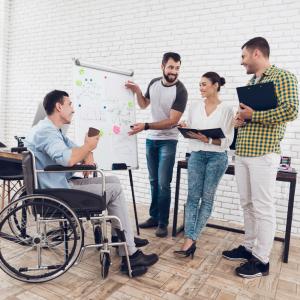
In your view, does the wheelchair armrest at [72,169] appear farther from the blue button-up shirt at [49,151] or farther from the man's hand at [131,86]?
the man's hand at [131,86]

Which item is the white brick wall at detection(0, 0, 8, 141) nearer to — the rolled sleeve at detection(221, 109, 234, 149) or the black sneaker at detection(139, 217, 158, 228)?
the black sneaker at detection(139, 217, 158, 228)

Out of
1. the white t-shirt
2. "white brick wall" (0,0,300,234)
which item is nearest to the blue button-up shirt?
the white t-shirt

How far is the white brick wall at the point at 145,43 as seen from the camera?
291 cm

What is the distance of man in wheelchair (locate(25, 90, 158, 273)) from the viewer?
175cm

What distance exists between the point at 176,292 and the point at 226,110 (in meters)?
1.24

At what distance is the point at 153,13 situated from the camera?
3.53m

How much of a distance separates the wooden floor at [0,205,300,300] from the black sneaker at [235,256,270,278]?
1.5 inches

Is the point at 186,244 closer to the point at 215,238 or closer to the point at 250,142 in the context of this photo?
the point at 215,238

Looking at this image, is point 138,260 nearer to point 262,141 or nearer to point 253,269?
point 253,269

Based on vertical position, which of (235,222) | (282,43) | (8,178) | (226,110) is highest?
(282,43)

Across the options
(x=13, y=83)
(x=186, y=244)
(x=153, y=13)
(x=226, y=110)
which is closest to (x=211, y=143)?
(x=226, y=110)

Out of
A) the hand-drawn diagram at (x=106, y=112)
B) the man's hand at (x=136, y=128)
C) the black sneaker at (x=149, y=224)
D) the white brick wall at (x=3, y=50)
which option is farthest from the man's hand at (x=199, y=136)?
the white brick wall at (x=3, y=50)

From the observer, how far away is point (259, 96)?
188 cm

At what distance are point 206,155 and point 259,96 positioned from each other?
55 cm
